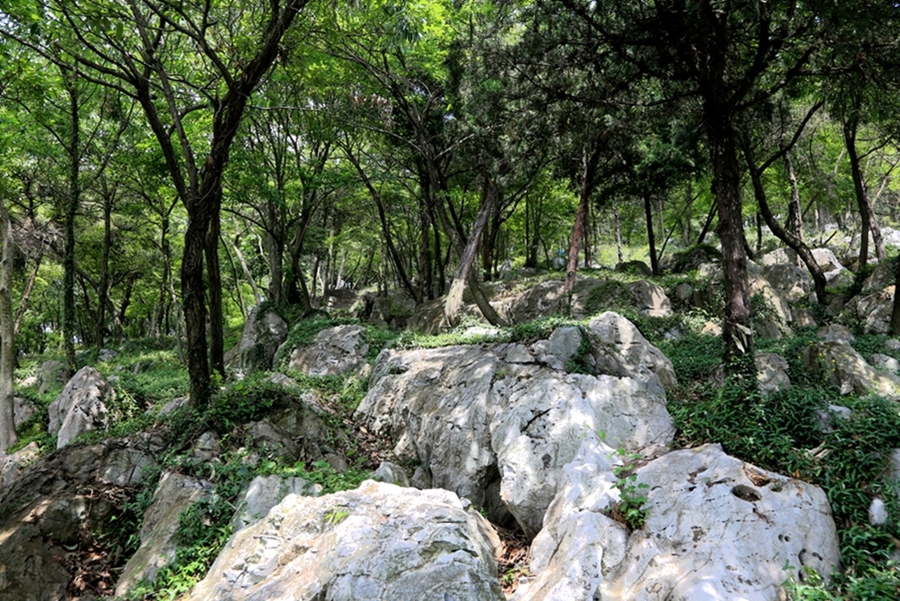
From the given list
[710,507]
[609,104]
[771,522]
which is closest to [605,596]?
[710,507]

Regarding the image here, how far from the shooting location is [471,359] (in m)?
8.28

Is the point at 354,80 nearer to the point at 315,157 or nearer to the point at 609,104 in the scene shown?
the point at 315,157

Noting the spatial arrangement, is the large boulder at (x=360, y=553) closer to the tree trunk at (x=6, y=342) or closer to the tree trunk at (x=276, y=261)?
the tree trunk at (x=6, y=342)

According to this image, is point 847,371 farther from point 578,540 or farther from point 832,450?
point 578,540

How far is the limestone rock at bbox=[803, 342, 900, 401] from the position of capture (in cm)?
671

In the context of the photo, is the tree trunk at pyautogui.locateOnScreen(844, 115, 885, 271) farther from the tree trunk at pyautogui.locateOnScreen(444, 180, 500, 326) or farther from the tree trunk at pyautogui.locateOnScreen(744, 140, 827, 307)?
the tree trunk at pyautogui.locateOnScreen(444, 180, 500, 326)

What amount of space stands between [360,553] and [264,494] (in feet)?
6.68

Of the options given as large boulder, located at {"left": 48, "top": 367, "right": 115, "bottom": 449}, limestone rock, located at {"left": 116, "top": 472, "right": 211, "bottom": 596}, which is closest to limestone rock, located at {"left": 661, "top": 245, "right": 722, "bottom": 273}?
limestone rock, located at {"left": 116, "top": 472, "right": 211, "bottom": 596}

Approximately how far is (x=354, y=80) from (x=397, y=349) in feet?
28.0

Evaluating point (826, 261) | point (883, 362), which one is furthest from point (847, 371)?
point (826, 261)

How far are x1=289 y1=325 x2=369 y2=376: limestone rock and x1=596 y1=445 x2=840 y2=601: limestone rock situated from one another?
9523 mm

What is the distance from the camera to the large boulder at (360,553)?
3.36 meters

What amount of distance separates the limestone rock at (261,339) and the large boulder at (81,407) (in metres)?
6.00

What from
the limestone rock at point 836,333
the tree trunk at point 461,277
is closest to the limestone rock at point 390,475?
the tree trunk at point 461,277
